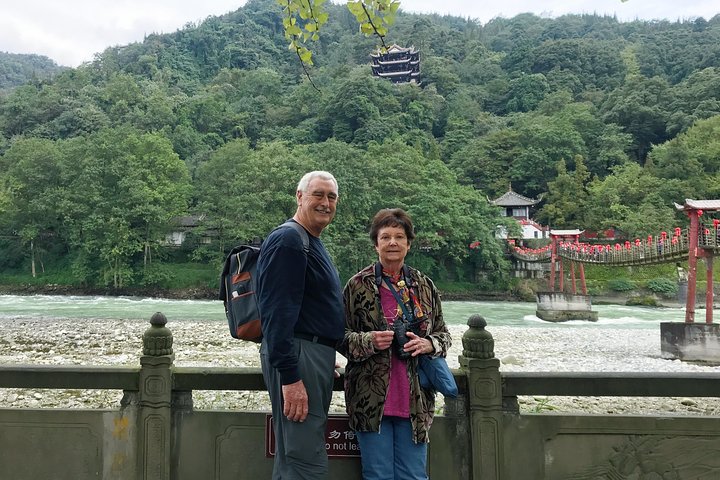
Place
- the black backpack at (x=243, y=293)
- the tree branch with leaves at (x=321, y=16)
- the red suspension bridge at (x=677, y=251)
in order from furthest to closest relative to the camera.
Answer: the red suspension bridge at (x=677, y=251) < the tree branch with leaves at (x=321, y=16) < the black backpack at (x=243, y=293)

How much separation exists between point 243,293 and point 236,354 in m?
10.8

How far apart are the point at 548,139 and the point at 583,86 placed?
28.7m

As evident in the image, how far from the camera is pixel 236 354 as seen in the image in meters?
12.3

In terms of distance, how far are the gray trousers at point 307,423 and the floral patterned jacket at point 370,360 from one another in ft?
0.43

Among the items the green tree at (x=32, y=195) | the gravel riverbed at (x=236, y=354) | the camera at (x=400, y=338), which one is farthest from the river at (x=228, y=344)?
the green tree at (x=32, y=195)

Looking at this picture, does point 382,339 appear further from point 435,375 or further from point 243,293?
point 243,293

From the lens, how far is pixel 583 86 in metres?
66.2

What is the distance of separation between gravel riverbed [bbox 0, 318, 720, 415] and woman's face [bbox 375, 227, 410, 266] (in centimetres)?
552

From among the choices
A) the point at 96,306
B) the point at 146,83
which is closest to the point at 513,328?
the point at 96,306

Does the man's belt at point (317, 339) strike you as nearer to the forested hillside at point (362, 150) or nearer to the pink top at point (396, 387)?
the pink top at point (396, 387)

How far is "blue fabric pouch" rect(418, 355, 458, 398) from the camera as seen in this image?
7.21ft

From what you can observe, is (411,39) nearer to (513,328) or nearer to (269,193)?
(269,193)

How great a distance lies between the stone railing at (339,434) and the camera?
8.64 feet

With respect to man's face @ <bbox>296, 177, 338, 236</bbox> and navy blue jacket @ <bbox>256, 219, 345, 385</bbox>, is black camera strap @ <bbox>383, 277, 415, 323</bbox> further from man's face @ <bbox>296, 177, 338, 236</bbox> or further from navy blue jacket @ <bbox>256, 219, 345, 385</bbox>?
man's face @ <bbox>296, 177, 338, 236</bbox>
